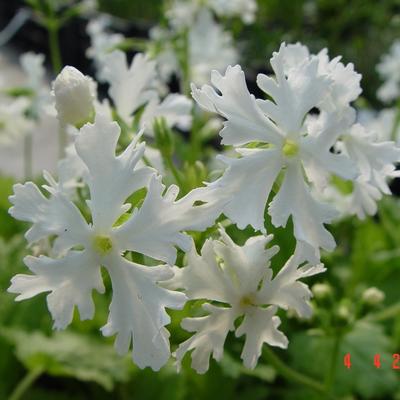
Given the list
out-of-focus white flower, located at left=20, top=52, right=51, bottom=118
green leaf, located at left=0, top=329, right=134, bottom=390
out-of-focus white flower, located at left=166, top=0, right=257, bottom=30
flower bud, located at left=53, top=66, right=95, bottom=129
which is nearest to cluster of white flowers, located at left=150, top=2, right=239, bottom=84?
out-of-focus white flower, located at left=166, top=0, right=257, bottom=30

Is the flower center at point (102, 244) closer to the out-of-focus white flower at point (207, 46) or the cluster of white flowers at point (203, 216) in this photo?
the cluster of white flowers at point (203, 216)

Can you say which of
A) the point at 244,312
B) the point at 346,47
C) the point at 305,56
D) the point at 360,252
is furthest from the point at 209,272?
the point at 346,47

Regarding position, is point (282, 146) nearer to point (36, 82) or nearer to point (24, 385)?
point (24, 385)

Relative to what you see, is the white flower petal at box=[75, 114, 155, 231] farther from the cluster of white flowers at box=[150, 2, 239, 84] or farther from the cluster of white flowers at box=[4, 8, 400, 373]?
the cluster of white flowers at box=[150, 2, 239, 84]

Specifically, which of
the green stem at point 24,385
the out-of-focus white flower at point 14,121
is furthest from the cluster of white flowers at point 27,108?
the green stem at point 24,385
